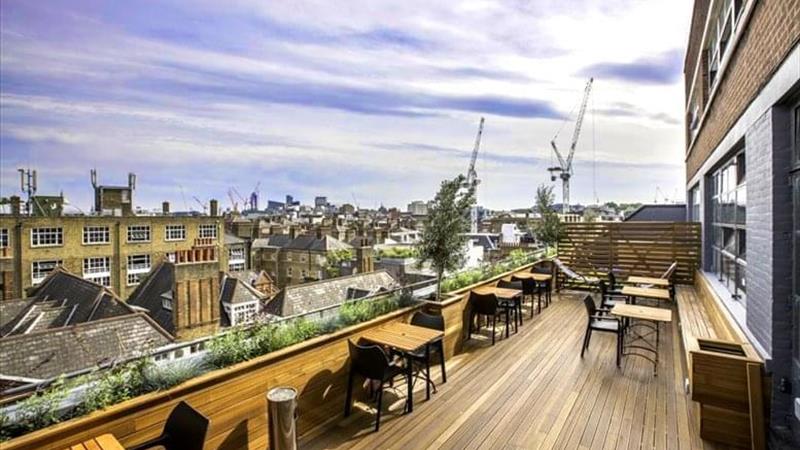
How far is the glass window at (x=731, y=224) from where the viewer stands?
451cm

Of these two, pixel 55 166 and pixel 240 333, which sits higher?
pixel 55 166

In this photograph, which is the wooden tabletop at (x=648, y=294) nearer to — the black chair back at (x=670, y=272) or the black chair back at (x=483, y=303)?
the black chair back at (x=483, y=303)

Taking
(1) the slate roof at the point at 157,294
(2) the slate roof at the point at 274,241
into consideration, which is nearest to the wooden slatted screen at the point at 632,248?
(1) the slate roof at the point at 157,294

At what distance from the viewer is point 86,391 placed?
223 cm

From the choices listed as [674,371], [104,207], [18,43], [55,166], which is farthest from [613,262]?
[55,166]

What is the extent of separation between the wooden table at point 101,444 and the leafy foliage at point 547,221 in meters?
10.9

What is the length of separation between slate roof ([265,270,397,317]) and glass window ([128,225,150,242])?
1901cm

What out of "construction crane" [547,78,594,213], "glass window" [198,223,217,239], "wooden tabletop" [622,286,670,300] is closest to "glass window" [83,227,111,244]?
"glass window" [198,223,217,239]

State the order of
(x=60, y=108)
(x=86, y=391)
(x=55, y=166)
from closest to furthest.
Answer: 1. (x=86, y=391)
2. (x=60, y=108)
3. (x=55, y=166)

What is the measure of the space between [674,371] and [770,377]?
7.19 feet

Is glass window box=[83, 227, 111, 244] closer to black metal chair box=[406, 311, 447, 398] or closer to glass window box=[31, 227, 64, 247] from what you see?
glass window box=[31, 227, 64, 247]

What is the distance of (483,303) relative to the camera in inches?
233

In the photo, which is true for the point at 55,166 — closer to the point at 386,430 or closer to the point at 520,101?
the point at 520,101

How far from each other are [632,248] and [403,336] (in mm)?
8670
